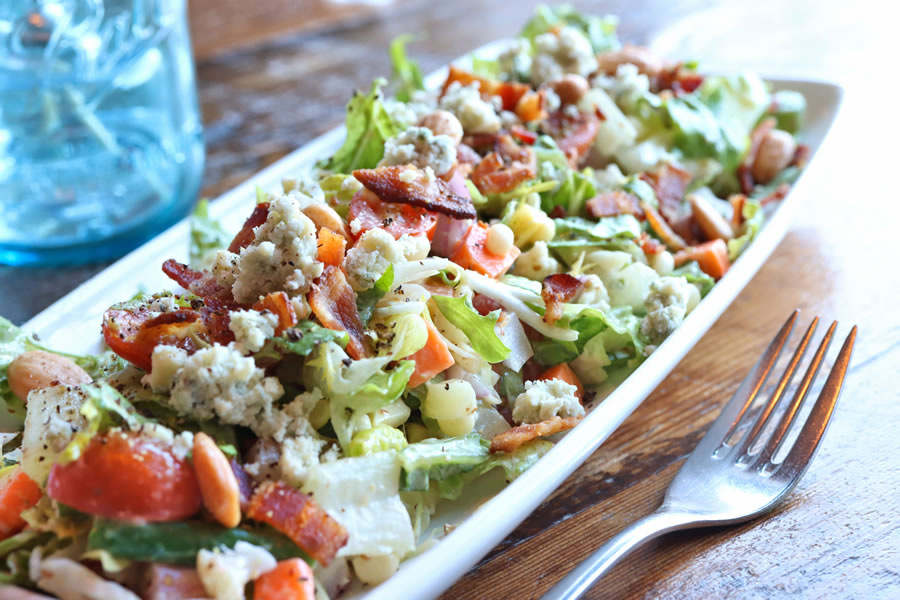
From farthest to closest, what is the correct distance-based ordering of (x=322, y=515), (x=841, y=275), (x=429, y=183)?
(x=841, y=275)
(x=429, y=183)
(x=322, y=515)

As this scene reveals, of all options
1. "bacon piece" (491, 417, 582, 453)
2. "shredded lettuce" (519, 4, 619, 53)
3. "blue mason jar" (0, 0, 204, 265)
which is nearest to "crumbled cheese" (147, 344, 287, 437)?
"bacon piece" (491, 417, 582, 453)

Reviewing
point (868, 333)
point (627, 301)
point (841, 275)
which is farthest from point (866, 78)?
point (627, 301)

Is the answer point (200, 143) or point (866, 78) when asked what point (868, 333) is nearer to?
point (866, 78)

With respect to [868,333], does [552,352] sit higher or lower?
higher

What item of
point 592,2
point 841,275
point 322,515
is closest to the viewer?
point 322,515

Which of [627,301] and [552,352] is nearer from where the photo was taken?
[552,352]

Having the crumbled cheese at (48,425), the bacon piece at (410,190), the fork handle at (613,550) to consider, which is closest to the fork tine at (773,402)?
the fork handle at (613,550)

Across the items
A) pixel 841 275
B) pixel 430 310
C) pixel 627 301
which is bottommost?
pixel 841 275
